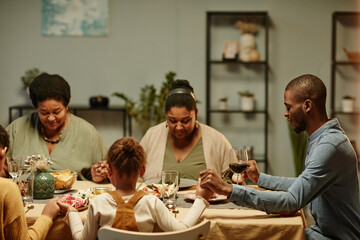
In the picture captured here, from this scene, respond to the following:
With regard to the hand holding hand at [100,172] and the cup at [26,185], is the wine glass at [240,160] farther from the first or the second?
the cup at [26,185]

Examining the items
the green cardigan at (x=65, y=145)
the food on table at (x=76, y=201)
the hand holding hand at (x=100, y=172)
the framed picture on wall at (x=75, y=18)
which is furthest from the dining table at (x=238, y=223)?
the framed picture on wall at (x=75, y=18)

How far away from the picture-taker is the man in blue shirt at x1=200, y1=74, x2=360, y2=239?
203 centimetres

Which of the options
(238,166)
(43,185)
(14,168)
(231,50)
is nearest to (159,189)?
(238,166)

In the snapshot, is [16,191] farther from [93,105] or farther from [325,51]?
[325,51]

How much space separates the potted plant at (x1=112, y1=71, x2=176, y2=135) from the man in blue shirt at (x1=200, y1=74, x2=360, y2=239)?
115 inches

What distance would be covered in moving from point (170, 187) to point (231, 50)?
332cm

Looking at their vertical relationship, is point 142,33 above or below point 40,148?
above

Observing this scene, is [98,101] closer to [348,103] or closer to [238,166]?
[348,103]

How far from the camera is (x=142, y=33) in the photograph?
538cm

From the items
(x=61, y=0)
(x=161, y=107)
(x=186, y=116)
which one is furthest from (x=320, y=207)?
(x=61, y=0)

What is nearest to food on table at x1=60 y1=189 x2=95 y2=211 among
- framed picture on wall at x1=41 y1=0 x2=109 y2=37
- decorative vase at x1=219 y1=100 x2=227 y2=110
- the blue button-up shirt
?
the blue button-up shirt

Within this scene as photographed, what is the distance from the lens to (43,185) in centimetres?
234

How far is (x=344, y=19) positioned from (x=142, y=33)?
2214 mm

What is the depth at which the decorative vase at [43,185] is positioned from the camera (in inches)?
92.0
